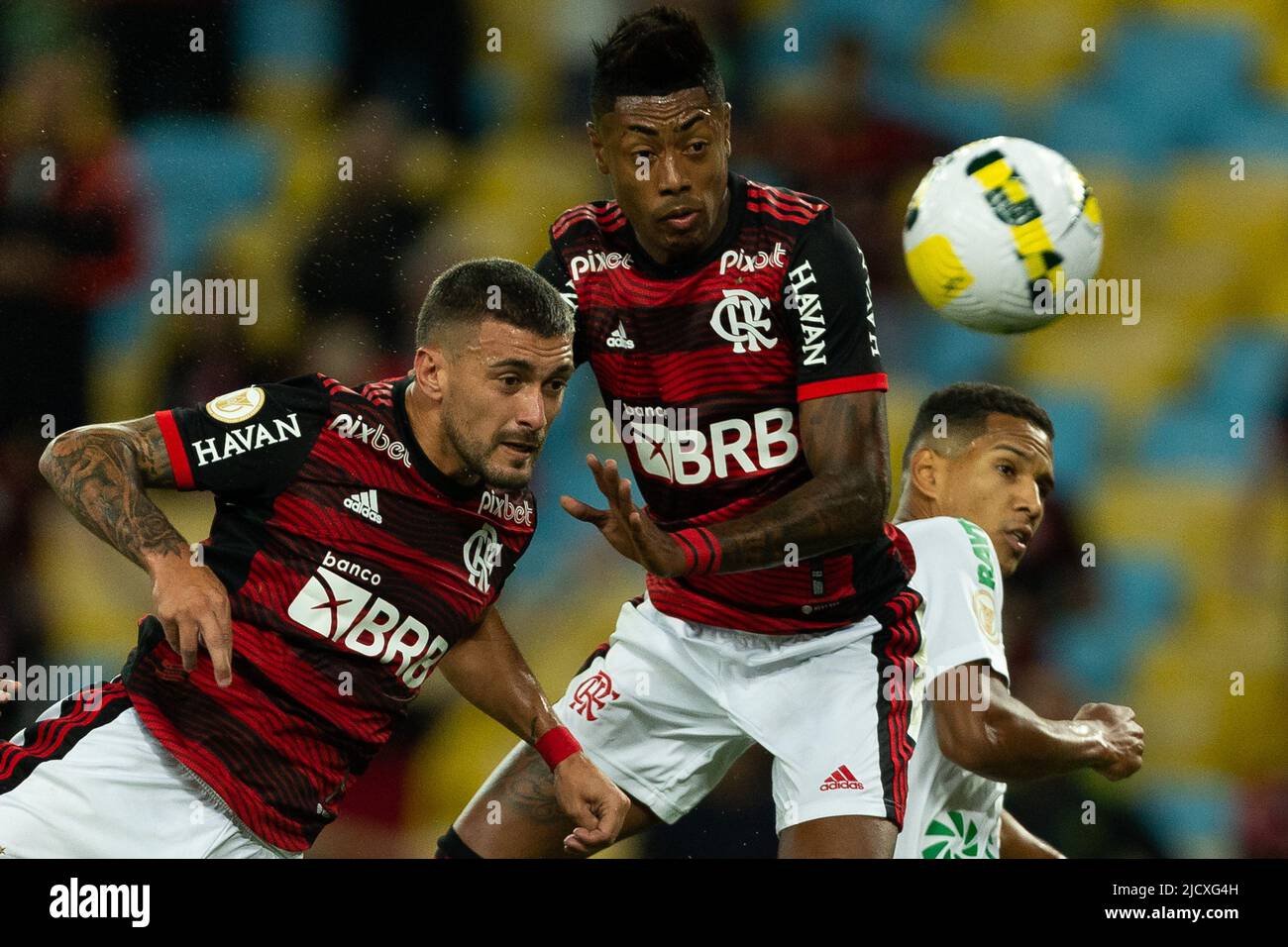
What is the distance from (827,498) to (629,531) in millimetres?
512

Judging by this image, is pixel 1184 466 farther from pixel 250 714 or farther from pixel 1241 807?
pixel 250 714

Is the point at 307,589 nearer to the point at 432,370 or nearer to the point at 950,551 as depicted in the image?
the point at 432,370

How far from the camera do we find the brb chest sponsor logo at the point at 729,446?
10.9ft

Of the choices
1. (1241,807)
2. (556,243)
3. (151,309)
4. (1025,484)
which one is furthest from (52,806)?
(1241,807)

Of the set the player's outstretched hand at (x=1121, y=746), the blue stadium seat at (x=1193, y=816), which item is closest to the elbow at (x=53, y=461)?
the player's outstretched hand at (x=1121, y=746)

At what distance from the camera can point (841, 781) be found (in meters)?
3.28

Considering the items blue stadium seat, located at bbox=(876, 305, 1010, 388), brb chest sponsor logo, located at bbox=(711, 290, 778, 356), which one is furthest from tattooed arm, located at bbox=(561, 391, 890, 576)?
blue stadium seat, located at bbox=(876, 305, 1010, 388)

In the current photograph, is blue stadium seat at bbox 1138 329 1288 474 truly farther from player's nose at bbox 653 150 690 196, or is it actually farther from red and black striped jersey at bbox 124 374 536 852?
red and black striped jersey at bbox 124 374 536 852

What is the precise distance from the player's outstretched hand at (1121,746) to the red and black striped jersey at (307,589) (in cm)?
151

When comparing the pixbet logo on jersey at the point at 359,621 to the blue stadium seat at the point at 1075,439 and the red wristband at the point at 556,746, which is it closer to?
the red wristband at the point at 556,746

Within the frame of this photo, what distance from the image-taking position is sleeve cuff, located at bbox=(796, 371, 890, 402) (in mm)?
3195

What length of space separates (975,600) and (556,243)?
49.3 inches
